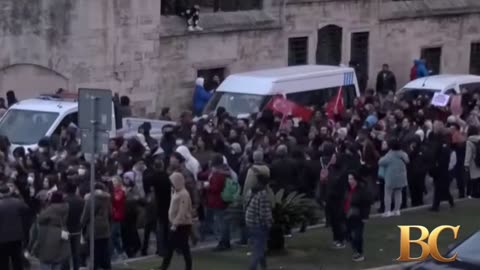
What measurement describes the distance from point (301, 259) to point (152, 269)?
224cm

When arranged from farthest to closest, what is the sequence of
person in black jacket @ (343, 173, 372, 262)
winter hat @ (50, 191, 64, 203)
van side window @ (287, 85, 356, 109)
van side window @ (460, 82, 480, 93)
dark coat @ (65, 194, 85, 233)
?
van side window @ (460, 82, 480, 93), van side window @ (287, 85, 356, 109), person in black jacket @ (343, 173, 372, 262), dark coat @ (65, 194, 85, 233), winter hat @ (50, 191, 64, 203)

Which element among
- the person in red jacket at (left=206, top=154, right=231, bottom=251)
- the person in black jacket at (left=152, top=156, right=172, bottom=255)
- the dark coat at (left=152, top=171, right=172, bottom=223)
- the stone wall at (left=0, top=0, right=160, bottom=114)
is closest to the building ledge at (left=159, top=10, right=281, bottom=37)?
the stone wall at (left=0, top=0, right=160, bottom=114)

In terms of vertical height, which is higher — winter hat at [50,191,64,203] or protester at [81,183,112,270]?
winter hat at [50,191,64,203]

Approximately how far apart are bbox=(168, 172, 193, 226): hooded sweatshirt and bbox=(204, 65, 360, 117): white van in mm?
10921

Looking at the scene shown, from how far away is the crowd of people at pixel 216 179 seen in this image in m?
19.7

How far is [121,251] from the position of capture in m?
21.5

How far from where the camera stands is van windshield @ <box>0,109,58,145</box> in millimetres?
26859

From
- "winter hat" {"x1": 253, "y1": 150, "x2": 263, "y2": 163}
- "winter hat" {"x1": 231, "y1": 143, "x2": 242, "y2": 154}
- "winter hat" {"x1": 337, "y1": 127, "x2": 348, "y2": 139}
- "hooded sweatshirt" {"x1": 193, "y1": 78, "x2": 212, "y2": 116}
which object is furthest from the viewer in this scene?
"hooded sweatshirt" {"x1": 193, "y1": 78, "x2": 212, "y2": 116}

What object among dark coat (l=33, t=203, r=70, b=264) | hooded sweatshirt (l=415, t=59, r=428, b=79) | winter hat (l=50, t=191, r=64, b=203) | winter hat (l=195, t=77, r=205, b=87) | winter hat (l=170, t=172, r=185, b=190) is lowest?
dark coat (l=33, t=203, r=70, b=264)

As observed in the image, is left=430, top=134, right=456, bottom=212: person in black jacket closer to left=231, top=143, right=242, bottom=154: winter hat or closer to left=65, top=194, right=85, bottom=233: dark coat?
left=231, top=143, right=242, bottom=154: winter hat

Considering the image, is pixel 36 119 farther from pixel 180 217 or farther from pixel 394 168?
pixel 180 217

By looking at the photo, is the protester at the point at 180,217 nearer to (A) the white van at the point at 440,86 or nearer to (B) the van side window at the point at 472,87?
(A) the white van at the point at 440,86

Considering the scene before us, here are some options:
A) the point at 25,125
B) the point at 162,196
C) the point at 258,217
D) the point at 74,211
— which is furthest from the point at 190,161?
the point at 25,125

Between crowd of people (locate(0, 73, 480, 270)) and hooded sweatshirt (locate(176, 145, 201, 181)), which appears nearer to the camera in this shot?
crowd of people (locate(0, 73, 480, 270))
